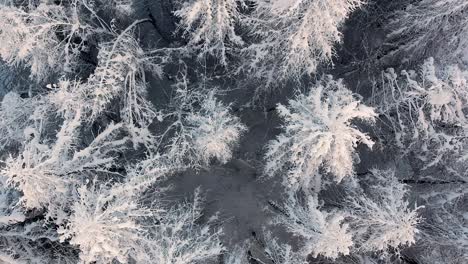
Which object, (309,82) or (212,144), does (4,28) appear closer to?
(212,144)

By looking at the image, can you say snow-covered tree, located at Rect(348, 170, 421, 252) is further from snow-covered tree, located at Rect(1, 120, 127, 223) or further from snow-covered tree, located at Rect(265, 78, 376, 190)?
snow-covered tree, located at Rect(1, 120, 127, 223)

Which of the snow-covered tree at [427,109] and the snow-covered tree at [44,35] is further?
the snow-covered tree at [427,109]

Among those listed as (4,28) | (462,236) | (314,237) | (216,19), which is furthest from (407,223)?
(4,28)

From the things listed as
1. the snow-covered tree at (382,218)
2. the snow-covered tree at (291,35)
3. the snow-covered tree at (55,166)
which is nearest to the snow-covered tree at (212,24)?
the snow-covered tree at (291,35)

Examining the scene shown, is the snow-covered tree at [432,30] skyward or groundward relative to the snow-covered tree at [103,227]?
skyward

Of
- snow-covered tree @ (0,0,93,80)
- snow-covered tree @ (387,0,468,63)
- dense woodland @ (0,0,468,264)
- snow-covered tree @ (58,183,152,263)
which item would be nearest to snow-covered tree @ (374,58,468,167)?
dense woodland @ (0,0,468,264)

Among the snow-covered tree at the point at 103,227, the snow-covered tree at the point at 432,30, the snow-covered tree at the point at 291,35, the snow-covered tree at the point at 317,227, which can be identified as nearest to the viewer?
the snow-covered tree at the point at 103,227

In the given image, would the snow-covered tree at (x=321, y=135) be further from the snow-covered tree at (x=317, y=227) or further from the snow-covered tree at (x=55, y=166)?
the snow-covered tree at (x=55, y=166)

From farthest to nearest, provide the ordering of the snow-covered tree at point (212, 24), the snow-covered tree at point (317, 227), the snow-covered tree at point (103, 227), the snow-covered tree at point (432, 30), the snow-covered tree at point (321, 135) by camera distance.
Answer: the snow-covered tree at point (432, 30) < the snow-covered tree at point (212, 24) < the snow-covered tree at point (317, 227) < the snow-covered tree at point (321, 135) < the snow-covered tree at point (103, 227)
